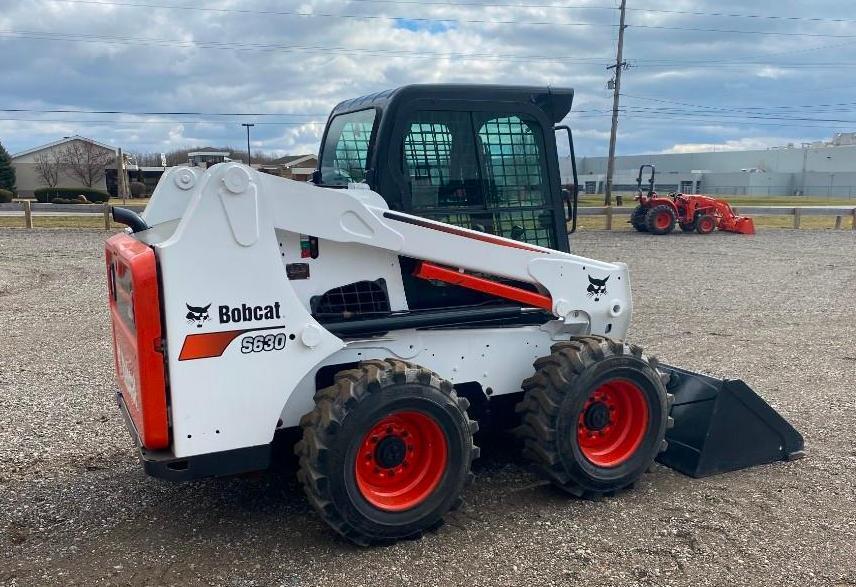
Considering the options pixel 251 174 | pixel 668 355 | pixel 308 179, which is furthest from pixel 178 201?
pixel 668 355

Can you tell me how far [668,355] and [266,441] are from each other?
5.82 metres

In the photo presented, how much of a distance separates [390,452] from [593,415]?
4.39ft

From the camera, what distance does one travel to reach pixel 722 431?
4.96 meters

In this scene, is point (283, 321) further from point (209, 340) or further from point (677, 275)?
point (677, 275)

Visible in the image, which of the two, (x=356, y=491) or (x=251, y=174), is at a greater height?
(x=251, y=174)

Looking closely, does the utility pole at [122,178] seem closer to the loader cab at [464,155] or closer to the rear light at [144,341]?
the loader cab at [464,155]

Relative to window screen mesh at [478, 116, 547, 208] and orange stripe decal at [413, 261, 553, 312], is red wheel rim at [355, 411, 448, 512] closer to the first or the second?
orange stripe decal at [413, 261, 553, 312]

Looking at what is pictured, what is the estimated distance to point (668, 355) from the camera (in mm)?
Answer: 8422

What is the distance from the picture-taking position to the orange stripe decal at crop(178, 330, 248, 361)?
11.5 ft

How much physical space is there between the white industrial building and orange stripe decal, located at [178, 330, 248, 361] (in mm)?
70724

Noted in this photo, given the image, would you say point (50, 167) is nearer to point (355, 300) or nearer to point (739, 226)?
point (739, 226)

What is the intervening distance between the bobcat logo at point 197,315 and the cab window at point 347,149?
1396 millimetres

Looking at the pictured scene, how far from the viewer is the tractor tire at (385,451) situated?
370 cm

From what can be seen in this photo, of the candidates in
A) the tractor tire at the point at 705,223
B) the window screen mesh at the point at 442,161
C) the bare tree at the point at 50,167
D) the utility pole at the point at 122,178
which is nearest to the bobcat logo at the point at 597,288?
the window screen mesh at the point at 442,161
